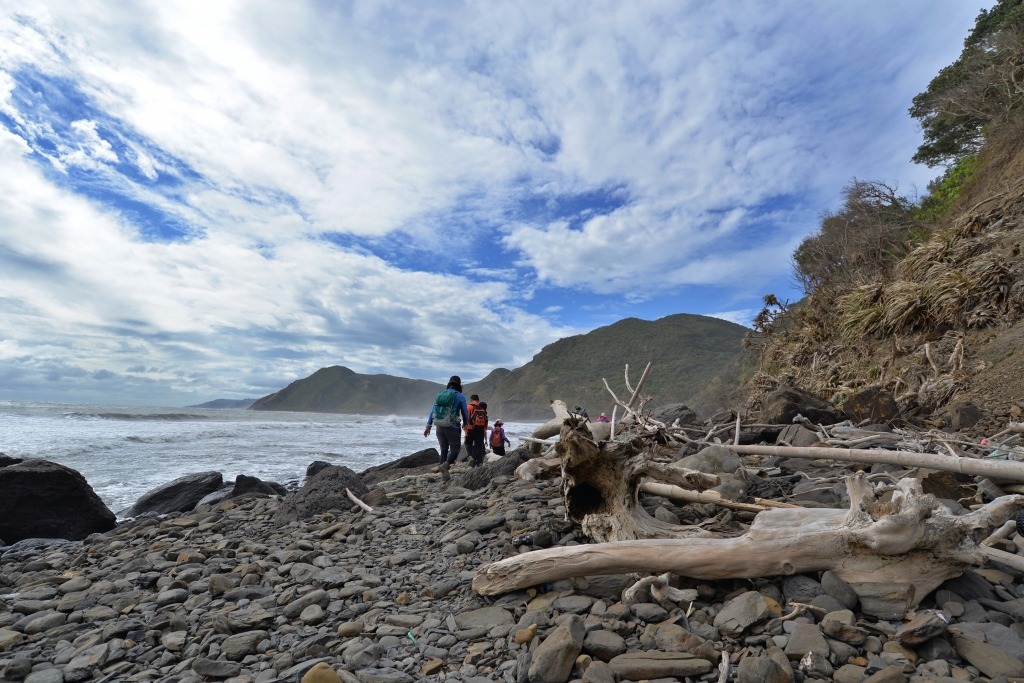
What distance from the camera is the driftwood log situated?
102 inches

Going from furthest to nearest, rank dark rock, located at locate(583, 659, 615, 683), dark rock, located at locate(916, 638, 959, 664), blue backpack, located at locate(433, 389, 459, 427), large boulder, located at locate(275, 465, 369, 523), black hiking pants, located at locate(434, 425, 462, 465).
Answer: black hiking pants, located at locate(434, 425, 462, 465) < blue backpack, located at locate(433, 389, 459, 427) < large boulder, located at locate(275, 465, 369, 523) < dark rock, located at locate(583, 659, 615, 683) < dark rock, located at locate(916, 638, 959, 664)

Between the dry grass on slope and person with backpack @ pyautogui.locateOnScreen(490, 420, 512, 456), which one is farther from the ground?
the dry grass on slope

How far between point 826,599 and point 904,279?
457 inches

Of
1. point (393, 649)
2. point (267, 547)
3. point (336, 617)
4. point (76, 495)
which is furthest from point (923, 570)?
point (76, 495)

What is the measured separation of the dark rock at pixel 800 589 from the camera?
2660 mm

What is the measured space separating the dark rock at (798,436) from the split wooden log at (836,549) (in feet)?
8.53

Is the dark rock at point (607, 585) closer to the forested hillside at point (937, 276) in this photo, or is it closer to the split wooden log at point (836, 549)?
the split wooden log at point (836, 549)

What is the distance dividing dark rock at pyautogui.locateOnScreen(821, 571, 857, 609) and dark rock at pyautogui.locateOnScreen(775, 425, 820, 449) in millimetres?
2998

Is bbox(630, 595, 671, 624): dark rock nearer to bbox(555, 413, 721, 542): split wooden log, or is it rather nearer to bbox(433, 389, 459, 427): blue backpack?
Result: bbox(555, 413, 721, 542): split wooden log

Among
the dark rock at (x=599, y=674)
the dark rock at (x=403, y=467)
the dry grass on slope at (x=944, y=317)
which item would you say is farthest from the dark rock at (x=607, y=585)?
the dark rock at (x=403, y=467)

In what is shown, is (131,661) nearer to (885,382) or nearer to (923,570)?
(923,570)

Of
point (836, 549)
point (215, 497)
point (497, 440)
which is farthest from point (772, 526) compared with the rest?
point (497, 440)

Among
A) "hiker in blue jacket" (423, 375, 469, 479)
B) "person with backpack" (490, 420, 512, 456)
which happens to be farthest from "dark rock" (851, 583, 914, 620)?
"person with backpack" (490, 420, 512, 456)

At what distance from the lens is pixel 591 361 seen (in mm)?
92062
